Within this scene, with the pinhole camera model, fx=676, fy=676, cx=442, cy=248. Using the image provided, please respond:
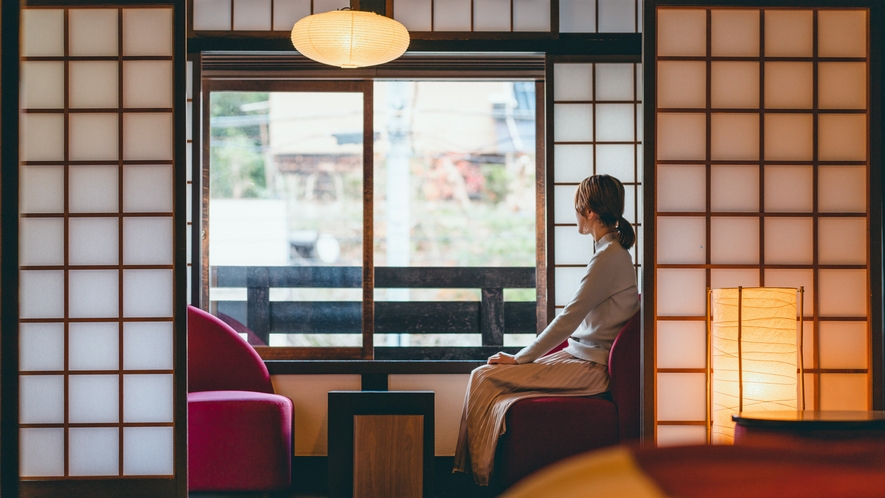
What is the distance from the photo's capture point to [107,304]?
2836 mm

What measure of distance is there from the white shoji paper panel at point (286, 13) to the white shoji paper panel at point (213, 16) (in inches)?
10.3

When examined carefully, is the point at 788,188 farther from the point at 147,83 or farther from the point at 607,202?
the point at 147,83

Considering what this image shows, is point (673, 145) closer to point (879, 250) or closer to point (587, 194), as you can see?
point (587, 194)

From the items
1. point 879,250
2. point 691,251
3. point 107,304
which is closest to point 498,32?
point 691,251

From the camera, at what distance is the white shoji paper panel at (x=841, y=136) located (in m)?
2.77

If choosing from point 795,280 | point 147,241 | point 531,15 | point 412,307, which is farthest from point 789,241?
point 412,307

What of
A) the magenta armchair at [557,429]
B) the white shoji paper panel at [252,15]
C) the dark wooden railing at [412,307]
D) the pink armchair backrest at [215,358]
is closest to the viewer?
the magenta armchair at [557,429]

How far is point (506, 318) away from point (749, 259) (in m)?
3.67

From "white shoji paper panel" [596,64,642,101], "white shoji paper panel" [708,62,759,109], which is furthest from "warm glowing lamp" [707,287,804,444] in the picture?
"white shoji paper panel" [596,64,642,101]

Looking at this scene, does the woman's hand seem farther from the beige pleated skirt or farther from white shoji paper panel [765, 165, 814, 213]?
white shoji paper panel [765, 165, 814, 213]

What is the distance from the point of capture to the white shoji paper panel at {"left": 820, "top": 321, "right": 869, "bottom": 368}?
2748mm

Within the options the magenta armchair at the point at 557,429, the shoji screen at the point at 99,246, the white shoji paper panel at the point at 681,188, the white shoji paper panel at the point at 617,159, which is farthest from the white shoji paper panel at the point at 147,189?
the white shoji paper panel at the point at 617,159

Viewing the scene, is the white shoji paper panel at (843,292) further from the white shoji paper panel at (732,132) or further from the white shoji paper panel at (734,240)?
the white shoji paper panel at (732,132)

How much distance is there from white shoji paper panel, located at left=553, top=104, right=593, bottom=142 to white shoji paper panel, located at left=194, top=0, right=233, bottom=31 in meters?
1.94
